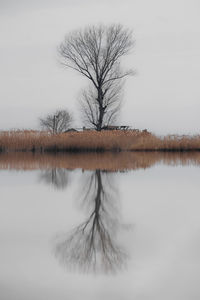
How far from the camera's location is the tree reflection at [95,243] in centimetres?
242

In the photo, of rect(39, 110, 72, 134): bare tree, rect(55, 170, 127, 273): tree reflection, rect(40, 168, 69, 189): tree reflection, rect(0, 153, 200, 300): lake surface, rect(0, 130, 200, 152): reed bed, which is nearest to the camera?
rect(0, 153, 200, 300): lake surface

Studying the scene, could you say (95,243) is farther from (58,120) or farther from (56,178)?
(58,120)

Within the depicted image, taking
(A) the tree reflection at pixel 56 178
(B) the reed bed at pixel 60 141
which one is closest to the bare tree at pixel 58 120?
(B) the reed bed at pixel 60 141

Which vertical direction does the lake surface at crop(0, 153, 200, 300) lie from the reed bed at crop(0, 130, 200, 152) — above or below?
below

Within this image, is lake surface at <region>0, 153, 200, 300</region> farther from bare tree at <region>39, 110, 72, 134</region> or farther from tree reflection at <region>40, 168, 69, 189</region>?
bare tree at <region>39, 110, 72, 134</region>

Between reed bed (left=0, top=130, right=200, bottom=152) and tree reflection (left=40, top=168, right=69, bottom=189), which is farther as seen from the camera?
reed bed (left=0, top=130, right=200, bottom=152)

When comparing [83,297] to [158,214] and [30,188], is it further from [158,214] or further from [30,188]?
[30,188]

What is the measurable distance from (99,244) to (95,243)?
0.04 meters

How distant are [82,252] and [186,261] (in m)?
0.59

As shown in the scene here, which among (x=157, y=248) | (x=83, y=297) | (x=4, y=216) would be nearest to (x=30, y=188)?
(x=4, y=216)

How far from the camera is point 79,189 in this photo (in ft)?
17.6

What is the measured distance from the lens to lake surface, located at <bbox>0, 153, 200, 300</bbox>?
6.77 ft

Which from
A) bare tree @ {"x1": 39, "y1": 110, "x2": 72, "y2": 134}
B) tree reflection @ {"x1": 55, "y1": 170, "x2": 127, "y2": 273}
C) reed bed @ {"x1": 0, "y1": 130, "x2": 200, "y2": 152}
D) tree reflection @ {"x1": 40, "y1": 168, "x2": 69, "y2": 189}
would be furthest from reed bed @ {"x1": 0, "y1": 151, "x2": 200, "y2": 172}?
bare tree @ {"x1": 39, "y1": 110, "x2": 72, "y2": 134}

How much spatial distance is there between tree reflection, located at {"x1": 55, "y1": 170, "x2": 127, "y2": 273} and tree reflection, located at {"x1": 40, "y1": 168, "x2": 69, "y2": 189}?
137 centimetres
